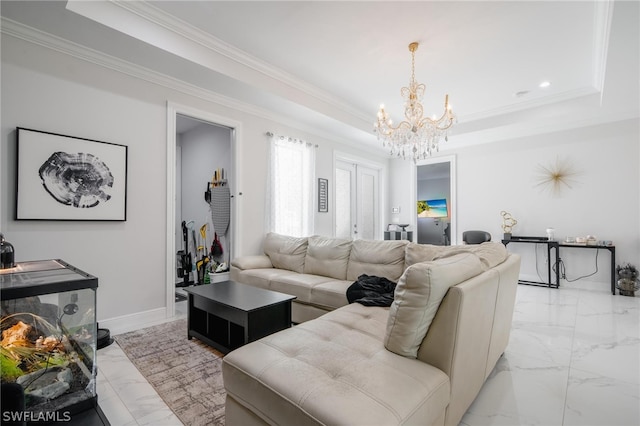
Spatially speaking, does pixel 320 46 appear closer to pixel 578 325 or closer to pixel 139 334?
pixel 139 334

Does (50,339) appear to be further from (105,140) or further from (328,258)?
(328,258)

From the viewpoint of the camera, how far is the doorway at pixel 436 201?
6039 millimetres

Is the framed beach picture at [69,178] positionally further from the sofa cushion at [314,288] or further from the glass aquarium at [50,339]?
the sofa cushion at [314,288]

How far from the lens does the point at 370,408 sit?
1028 mm

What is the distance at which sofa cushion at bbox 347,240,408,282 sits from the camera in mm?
2928

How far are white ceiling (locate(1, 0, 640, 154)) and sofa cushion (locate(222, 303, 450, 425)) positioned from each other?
2590 mm

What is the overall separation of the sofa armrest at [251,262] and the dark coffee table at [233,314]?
0.82m

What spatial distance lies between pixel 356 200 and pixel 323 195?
119 centimetres

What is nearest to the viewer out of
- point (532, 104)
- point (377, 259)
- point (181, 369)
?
point (181, 369)

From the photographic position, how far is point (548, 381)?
2016mm

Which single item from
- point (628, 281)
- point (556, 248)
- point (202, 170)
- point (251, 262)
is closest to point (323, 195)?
point (251, 262)

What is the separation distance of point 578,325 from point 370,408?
10.7 feet

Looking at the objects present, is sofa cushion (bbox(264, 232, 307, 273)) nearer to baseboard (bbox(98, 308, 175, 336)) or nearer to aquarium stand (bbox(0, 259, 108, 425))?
baseboard (bbox(98, 308, 175, 336))

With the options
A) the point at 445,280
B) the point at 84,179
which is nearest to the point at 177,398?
the point at 445,280
